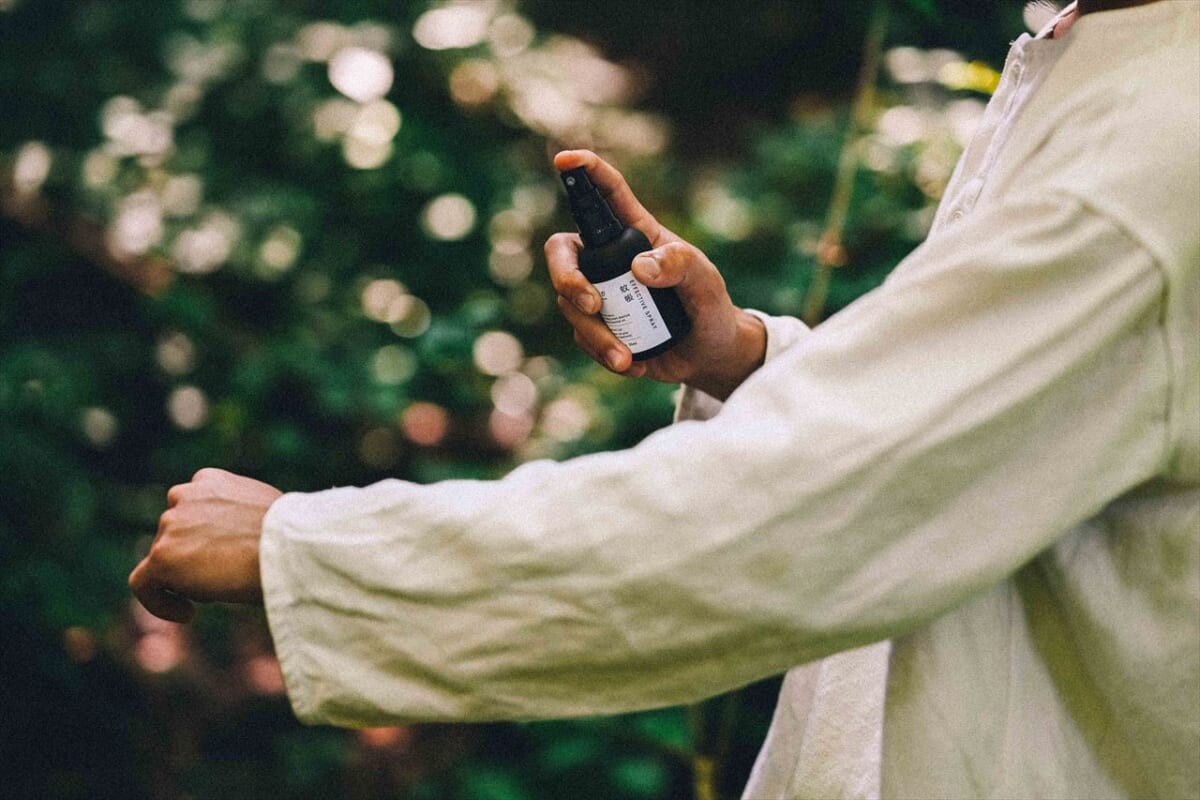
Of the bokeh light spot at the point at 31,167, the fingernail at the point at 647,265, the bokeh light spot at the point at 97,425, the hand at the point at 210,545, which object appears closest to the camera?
the hand at the point at 210,545

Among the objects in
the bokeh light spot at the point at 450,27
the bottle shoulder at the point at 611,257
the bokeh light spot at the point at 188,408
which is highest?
the bottle shoulder at the point at 611,257

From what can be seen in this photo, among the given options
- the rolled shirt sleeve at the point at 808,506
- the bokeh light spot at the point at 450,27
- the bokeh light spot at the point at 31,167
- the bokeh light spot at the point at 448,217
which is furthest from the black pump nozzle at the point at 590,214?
the bokeh light spot at the point at 31,167

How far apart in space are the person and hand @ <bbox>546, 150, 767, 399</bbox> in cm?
34

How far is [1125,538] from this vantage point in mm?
711

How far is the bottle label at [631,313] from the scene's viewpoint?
98cm

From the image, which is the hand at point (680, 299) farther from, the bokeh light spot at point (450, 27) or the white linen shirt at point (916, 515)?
the bokeh light spot at point (450, 27)

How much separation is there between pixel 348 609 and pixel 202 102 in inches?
81.1

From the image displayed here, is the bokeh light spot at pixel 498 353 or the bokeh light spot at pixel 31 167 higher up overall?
the bokeh light spot at pixel 31 167

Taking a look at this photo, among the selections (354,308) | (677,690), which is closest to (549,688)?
(677,690)

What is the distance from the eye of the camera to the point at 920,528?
2.03 feet

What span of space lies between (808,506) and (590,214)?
1.62 ft

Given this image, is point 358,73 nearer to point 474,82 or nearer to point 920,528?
point 474,82

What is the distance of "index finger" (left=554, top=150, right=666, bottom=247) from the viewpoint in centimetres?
102

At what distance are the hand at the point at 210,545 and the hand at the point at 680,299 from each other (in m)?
0.39
